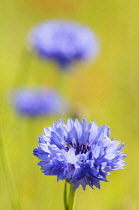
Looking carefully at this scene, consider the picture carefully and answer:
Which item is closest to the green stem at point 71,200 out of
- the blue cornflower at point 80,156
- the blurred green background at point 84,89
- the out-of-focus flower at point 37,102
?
the blue cornflower at point 80,156

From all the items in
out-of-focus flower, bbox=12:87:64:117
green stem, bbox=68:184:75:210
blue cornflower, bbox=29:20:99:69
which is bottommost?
green stem, bbox=68:184:75:210

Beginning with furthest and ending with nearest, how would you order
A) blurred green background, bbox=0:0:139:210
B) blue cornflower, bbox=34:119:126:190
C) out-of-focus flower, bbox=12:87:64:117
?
1. out-of-focus flower, bbox=12:87:64:117
2. blurred green background, bbox=0:0:139:210
3. blue cornflower, bbox=34:119:126:190

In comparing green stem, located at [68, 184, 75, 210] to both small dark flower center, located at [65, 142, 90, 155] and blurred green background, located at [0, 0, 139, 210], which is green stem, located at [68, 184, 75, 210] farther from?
blurred green background, located at [0, 0, 139, 210]

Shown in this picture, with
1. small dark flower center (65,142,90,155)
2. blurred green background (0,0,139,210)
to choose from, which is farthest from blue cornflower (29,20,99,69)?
small dark flower center (65,142,90,155)

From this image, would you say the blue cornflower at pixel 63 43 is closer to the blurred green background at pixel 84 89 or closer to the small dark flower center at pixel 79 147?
the blurred green background at pixel 84 89

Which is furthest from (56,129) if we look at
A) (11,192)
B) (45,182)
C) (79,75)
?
(79,75)

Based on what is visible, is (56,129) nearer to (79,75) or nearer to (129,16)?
(79,75)

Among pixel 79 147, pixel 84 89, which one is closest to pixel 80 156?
pixel 79 147
